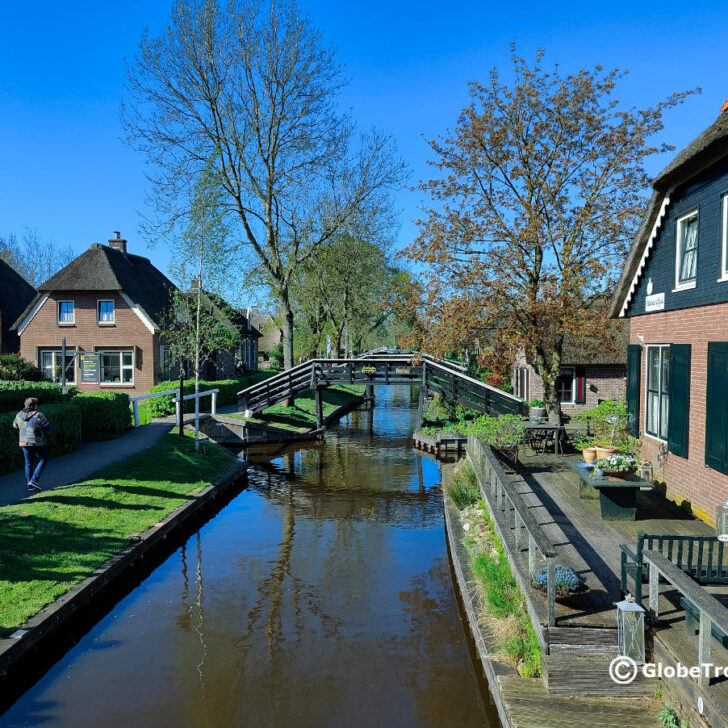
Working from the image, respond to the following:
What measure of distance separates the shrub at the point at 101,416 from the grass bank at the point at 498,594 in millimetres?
12272

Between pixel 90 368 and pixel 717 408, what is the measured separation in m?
31.1

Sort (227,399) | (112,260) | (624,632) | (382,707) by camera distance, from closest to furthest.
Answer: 1. (624,632)
2. (382,707)
3. (227,399)
4. (112,260)

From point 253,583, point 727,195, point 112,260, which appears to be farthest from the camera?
point 112,260

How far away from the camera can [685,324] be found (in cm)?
1073

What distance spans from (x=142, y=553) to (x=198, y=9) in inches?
975

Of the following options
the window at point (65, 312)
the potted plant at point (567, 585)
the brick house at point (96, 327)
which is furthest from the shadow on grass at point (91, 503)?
the window at point (65, 312)

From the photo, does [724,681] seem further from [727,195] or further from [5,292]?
[5,292]

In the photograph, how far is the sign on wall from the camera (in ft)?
109

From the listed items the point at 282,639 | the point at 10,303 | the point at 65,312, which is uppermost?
the point at 10,303

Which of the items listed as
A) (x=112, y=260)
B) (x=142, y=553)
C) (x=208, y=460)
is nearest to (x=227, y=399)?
(x=112, y=260)

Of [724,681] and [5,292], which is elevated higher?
[5,292]

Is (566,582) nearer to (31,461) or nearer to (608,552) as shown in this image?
(608,552)

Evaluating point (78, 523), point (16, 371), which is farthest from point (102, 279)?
point (78, 523)

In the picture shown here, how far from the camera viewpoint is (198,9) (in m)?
27.0
